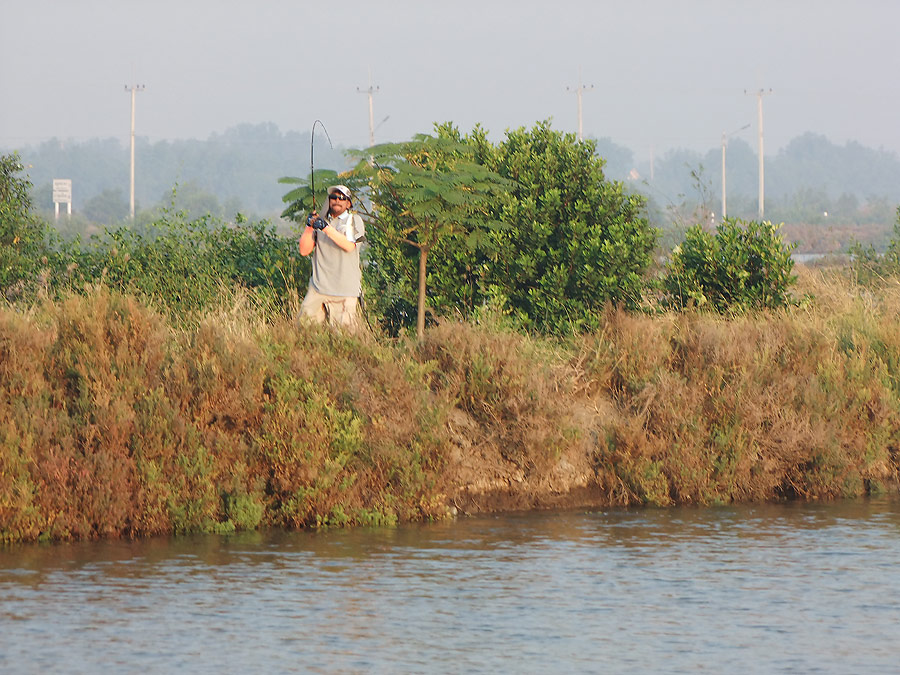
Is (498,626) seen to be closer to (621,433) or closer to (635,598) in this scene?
(635,598)

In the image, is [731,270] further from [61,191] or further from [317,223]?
[61,191]

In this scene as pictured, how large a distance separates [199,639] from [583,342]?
22.4 feet

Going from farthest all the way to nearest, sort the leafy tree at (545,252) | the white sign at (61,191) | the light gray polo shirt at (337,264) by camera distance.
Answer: the white sign at (61,191) → the leafy tree at (545,252) → the light gray polo shirt at (337,264)

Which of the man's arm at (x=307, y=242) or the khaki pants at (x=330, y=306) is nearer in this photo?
the man's arm at (x=307, y=242)

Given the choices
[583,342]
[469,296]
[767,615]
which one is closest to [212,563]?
[767,615]

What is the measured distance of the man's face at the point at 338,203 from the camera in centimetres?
1399

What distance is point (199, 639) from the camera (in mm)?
8070

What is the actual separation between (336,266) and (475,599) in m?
5.55

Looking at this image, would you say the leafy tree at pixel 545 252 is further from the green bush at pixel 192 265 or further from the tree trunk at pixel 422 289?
the green bush at pixel 192 265

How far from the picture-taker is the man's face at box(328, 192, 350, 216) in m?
14.0

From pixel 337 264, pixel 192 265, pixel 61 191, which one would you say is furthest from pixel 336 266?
pixel 61 191

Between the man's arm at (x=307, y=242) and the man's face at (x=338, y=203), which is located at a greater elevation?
the man's face at (x=338, y=203)

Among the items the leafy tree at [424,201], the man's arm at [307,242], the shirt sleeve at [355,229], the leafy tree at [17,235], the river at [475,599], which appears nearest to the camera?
the river at [475,599]

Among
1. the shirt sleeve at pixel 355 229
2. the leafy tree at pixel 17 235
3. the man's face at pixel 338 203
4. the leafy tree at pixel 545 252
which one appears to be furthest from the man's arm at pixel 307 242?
the leafy tree at pixel 17 235
